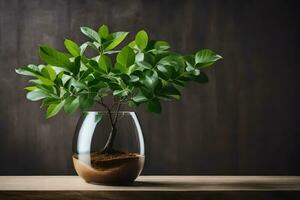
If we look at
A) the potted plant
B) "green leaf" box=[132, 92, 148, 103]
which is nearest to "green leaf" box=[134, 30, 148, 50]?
the potted plant

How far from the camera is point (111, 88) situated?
1169mm

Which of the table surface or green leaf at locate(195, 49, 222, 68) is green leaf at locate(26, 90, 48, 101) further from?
green leaf at locate(195, 49, 222, 68)

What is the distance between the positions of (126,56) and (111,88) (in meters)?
0.08

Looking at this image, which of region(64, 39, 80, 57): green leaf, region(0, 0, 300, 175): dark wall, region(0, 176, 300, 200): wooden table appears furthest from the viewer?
region(0, 0, 300, 175): dark wall

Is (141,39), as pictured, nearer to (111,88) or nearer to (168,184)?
(111,88)

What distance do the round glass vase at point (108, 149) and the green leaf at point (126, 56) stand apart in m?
0.12

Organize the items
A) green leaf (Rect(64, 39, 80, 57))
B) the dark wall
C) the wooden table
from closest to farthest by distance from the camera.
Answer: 1. the wooden table
2. green leaf (Rect(64, 39, 80, 57))
3. the dark wall

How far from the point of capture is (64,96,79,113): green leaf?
1.16 metres

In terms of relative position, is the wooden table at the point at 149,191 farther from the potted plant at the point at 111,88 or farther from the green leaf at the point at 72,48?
the green leaf at the point at 72,48

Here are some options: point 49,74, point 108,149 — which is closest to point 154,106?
point 108,149

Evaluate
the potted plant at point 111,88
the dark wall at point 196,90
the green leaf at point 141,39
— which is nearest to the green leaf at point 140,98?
the potted plant at point 111,88

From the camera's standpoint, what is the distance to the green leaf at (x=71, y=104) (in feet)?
3.80

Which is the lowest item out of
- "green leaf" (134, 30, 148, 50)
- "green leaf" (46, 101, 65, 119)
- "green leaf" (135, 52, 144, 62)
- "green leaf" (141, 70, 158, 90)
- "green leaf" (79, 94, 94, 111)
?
"green leaf" (46, 101, 65, 119)

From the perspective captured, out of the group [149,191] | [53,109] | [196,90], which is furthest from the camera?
[196,90]
